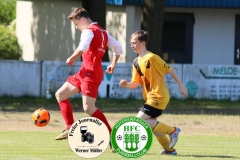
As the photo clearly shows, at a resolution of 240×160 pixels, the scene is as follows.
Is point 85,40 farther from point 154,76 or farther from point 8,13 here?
point 8,13

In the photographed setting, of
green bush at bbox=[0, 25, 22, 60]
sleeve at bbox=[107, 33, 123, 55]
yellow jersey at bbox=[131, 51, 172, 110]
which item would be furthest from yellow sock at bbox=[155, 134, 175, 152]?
green bush at bbox=[0, 25, 22, 60]

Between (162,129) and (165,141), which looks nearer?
(162,129)

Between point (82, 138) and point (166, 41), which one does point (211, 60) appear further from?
point (82, 138)

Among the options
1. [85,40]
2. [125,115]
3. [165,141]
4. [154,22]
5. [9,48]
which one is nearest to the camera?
[85,40]

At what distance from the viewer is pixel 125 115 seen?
767 inches

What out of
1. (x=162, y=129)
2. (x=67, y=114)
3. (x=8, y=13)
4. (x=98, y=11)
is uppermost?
(x=8, y=13)

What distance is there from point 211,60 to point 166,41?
197 cm

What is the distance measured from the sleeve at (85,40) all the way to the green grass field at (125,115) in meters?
1.48

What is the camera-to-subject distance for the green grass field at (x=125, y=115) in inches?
416

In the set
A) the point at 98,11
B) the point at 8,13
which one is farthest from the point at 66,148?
the point at 8,13

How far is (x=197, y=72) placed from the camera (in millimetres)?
23594

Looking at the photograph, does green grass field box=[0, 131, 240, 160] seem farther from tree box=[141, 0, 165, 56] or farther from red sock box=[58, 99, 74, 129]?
tree box=[141, 0, 165, 56]

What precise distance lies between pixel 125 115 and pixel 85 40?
9318 millimetres

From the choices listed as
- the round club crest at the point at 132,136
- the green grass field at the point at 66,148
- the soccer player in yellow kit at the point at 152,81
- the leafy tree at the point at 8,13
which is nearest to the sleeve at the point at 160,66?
the soccer player in yellow kit at the point at 152,81
